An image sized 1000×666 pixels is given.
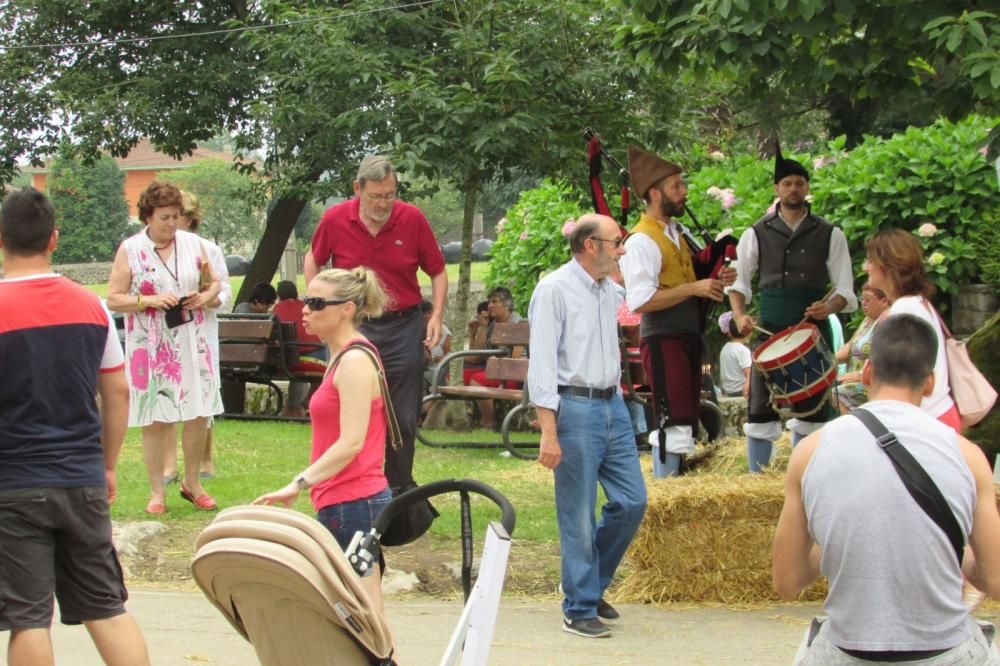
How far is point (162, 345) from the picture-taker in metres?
9.44

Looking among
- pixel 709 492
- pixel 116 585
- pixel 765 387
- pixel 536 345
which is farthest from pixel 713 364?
pixel 116 585

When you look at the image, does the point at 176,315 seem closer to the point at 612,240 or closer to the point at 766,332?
the point at 612,240

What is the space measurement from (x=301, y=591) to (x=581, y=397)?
3.28m

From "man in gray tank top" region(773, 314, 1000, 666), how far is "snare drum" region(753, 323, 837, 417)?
4.55 m

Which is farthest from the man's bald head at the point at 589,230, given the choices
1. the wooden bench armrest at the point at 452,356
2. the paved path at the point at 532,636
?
the wooden bench armrest at the point at 452,356

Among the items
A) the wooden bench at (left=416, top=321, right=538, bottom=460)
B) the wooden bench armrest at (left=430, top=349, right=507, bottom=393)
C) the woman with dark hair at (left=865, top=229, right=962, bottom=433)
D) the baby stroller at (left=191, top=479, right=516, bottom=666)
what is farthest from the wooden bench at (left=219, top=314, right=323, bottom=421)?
the baby stroller at (left=191, top=479, right=516, bottom=666)

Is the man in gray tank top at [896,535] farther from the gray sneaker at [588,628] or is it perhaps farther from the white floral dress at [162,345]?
the white floral dress at [162,345]

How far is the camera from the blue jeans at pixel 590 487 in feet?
22.7

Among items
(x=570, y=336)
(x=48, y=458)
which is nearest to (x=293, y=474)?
(x=570, y=336)

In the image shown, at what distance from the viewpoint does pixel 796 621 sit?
7.36 m

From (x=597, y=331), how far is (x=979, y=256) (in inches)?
309

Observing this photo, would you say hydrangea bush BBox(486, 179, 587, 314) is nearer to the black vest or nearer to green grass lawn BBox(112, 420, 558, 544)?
green grass lawn BBox(112, 420, 558, 544)

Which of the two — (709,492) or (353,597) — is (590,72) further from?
(353,597)

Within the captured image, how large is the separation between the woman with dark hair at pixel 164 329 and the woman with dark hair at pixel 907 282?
4.55 metres
